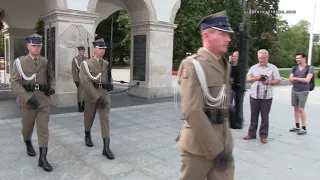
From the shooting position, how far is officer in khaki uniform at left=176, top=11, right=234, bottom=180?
229cm

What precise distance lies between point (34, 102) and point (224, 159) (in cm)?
305

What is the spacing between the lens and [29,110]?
450 cm

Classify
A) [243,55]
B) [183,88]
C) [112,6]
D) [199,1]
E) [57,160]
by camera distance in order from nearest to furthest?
[183,88], [243,55], [57,160], [112,6], [199,1]

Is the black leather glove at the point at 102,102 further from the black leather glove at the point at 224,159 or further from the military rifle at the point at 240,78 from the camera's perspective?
the black leather glove at the point at 224,159

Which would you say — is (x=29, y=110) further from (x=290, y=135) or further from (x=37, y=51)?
(x=290, y=135)

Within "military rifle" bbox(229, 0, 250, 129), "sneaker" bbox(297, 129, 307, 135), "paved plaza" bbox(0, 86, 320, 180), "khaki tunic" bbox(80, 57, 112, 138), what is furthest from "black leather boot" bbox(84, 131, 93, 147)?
"sneaker" bbox(297, 129, 307, 135)

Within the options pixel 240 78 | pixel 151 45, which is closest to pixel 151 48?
pixel 151 45

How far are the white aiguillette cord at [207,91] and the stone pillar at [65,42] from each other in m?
7.58

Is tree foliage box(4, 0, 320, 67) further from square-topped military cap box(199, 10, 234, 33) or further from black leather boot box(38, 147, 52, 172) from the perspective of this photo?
square-topped military cap box(199, 10, 234, 33)

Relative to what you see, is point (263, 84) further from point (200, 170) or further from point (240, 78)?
point (200, 170)

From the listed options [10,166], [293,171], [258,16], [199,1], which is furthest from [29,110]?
[258,16]

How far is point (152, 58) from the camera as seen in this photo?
459 inches

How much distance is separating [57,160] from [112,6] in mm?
13059

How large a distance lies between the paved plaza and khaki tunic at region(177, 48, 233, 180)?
1.83m
